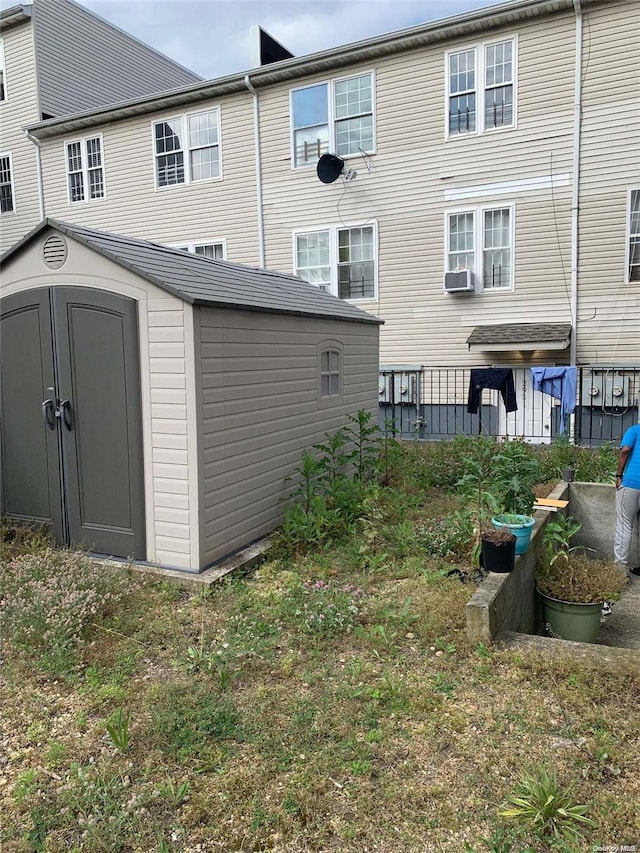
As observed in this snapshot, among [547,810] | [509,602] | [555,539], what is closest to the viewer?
[547,810]

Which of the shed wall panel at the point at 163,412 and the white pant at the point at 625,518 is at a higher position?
the shed wall panel at the point at 163,412

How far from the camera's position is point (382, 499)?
7.61 meters

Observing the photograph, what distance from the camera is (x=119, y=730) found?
307 cm

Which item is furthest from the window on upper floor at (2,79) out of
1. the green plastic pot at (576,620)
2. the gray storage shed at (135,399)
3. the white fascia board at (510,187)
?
the green plastic pot at (576,620)

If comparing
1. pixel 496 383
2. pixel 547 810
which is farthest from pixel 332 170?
pixel 547 810

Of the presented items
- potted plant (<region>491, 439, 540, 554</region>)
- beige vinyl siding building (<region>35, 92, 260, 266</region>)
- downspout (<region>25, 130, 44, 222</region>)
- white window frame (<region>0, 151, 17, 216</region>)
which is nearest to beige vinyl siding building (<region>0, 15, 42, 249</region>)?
white window frame (<region>0, 151, 17, 216</region>)

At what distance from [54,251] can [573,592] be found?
5575 mm

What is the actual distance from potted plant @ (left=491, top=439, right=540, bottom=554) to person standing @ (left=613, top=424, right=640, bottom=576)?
2.97ft

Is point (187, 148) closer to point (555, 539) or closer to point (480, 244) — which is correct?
point (480, 244)

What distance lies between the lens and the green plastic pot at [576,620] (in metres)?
5.08

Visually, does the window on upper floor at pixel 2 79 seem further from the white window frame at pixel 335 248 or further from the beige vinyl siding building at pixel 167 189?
the white window frame at pixel 335 248

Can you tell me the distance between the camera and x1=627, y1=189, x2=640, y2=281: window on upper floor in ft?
37.1

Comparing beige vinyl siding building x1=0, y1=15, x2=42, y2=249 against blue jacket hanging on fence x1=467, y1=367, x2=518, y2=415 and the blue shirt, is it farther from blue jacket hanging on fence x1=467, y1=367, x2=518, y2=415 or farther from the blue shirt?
the blue shirt

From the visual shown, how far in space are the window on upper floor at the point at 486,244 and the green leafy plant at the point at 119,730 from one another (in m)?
11.3
